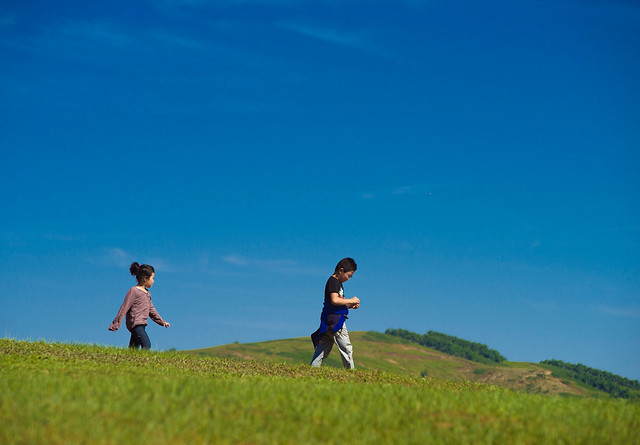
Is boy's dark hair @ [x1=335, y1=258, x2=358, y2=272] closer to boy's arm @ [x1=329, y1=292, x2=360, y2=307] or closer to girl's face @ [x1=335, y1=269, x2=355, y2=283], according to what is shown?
girl's face @ [x1=335, y1=269, x2=355, y2=283]

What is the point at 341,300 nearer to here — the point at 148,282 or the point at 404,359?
the point at 148,282

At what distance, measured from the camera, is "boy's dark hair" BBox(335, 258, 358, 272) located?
18.4 meters

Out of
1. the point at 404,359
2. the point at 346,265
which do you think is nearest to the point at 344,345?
the point at 346,265

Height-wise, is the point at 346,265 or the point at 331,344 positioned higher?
the point at 346,265

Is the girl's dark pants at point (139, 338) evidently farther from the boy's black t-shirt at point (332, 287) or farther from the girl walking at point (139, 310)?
the boy's black t-shirt at point (332, 287)

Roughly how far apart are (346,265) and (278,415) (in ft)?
30.0

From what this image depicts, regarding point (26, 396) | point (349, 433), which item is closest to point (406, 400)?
point (349, 433)

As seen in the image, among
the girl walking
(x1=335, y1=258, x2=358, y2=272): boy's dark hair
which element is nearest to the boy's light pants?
(x1=335, y1=258, x2=358, y2=272): boy's dark hair

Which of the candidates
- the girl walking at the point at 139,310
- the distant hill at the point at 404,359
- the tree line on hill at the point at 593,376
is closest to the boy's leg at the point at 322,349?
the girl walking at the point at 139,310

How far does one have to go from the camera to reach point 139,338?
20312 mm

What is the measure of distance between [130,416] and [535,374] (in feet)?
451

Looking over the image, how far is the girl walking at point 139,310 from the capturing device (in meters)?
19.9

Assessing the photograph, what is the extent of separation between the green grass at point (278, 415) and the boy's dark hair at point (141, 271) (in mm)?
6854

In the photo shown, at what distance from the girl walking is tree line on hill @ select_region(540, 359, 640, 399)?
13550cm
